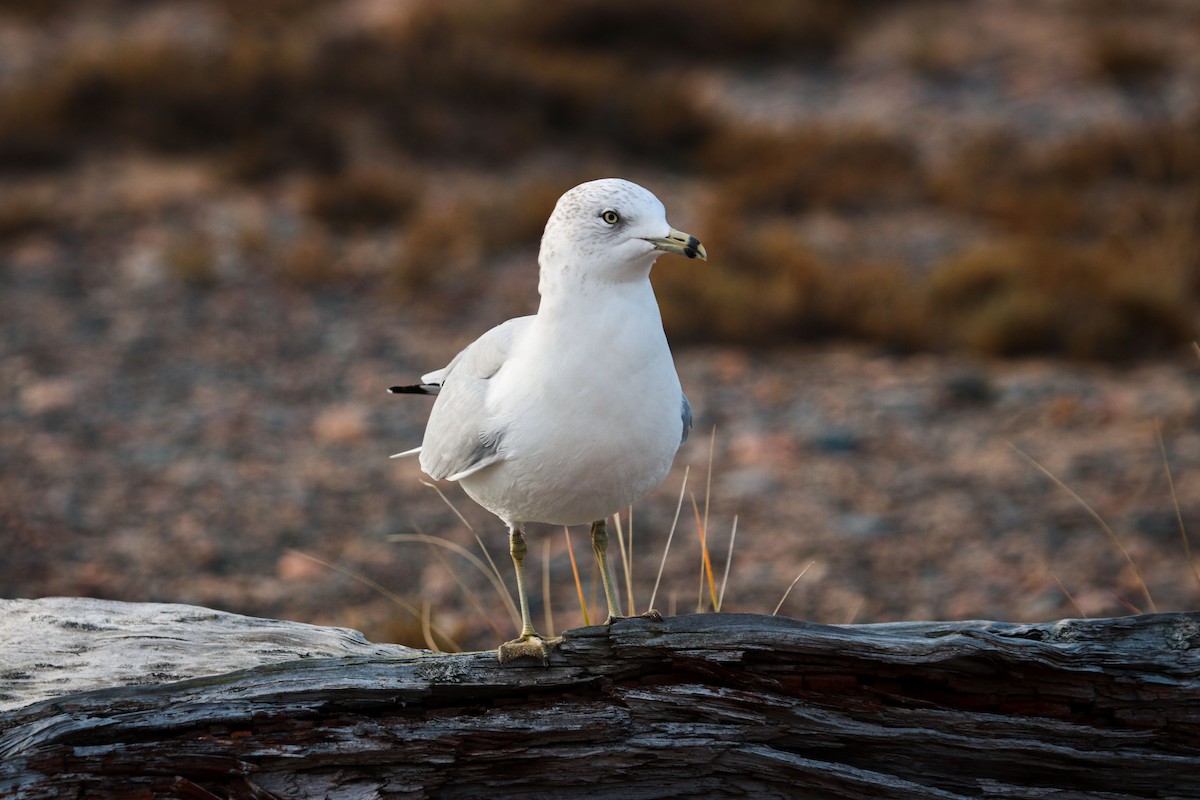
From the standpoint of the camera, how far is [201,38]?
585 inches

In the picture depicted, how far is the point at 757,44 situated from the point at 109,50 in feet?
25.3

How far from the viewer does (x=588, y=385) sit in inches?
120

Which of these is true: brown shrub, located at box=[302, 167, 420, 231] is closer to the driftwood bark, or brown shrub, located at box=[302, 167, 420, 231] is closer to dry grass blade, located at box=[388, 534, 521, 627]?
dry grass blade, located at box=[388, 534, 521, 627]

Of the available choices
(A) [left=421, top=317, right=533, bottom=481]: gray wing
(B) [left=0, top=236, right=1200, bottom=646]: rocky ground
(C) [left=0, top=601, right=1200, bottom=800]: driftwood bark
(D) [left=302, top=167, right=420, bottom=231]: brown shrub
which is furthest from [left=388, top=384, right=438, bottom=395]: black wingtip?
(D) [left=302, top=167, right=420, bottom=231]: brown shrub

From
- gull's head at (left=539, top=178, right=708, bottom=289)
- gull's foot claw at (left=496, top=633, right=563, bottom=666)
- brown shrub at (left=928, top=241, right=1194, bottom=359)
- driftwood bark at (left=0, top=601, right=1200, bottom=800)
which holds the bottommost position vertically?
driftwood bark at (left=0, top=601, right=1200, bottom=800)

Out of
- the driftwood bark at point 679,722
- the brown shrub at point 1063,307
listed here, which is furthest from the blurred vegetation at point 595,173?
the driftwood bark at point 679,722

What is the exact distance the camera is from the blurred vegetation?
31.0 ft

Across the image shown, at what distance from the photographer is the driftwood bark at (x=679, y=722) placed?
120 inches

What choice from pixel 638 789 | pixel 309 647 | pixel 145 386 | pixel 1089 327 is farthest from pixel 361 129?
pixel 638 789

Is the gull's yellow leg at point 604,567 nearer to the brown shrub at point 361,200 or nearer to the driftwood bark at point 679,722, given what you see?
the driftwood bark at point 679,722

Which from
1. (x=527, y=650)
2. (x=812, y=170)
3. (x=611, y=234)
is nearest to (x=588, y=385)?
(x=611, y=234)

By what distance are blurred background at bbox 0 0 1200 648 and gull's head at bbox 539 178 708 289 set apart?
1070mm

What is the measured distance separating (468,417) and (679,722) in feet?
3.10

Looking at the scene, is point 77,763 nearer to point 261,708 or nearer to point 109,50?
point 261,708
